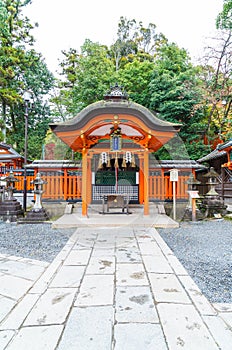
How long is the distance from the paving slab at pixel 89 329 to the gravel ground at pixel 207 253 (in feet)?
3.53

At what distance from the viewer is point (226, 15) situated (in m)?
10.7

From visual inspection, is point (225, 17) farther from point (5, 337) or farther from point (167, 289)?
point (5, 337)

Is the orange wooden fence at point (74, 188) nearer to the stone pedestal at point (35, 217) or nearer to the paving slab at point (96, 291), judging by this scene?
the stone pedestal at point (35, 217)

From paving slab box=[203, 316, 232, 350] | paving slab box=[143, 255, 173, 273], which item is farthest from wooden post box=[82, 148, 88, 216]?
paving slab box=[203, 316, 232, 350]

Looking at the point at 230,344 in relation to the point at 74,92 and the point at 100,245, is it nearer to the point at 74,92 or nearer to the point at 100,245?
the point at 100,245

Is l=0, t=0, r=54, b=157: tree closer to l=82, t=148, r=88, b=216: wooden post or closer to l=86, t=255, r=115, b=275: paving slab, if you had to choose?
l=82, t=148, r=88, b=216: wooden post

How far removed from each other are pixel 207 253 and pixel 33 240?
3246 mm

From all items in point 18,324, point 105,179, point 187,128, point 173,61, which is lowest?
point 18,324

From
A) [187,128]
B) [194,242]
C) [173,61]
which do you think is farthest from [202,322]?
[173,61]

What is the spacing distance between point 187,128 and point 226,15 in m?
5.76

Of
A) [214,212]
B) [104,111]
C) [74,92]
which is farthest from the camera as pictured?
[74,92]

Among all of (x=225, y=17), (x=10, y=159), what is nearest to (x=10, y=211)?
(x=10, y=159)

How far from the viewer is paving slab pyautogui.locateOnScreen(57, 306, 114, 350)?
1411 mm

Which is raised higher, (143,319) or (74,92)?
(74,92)
